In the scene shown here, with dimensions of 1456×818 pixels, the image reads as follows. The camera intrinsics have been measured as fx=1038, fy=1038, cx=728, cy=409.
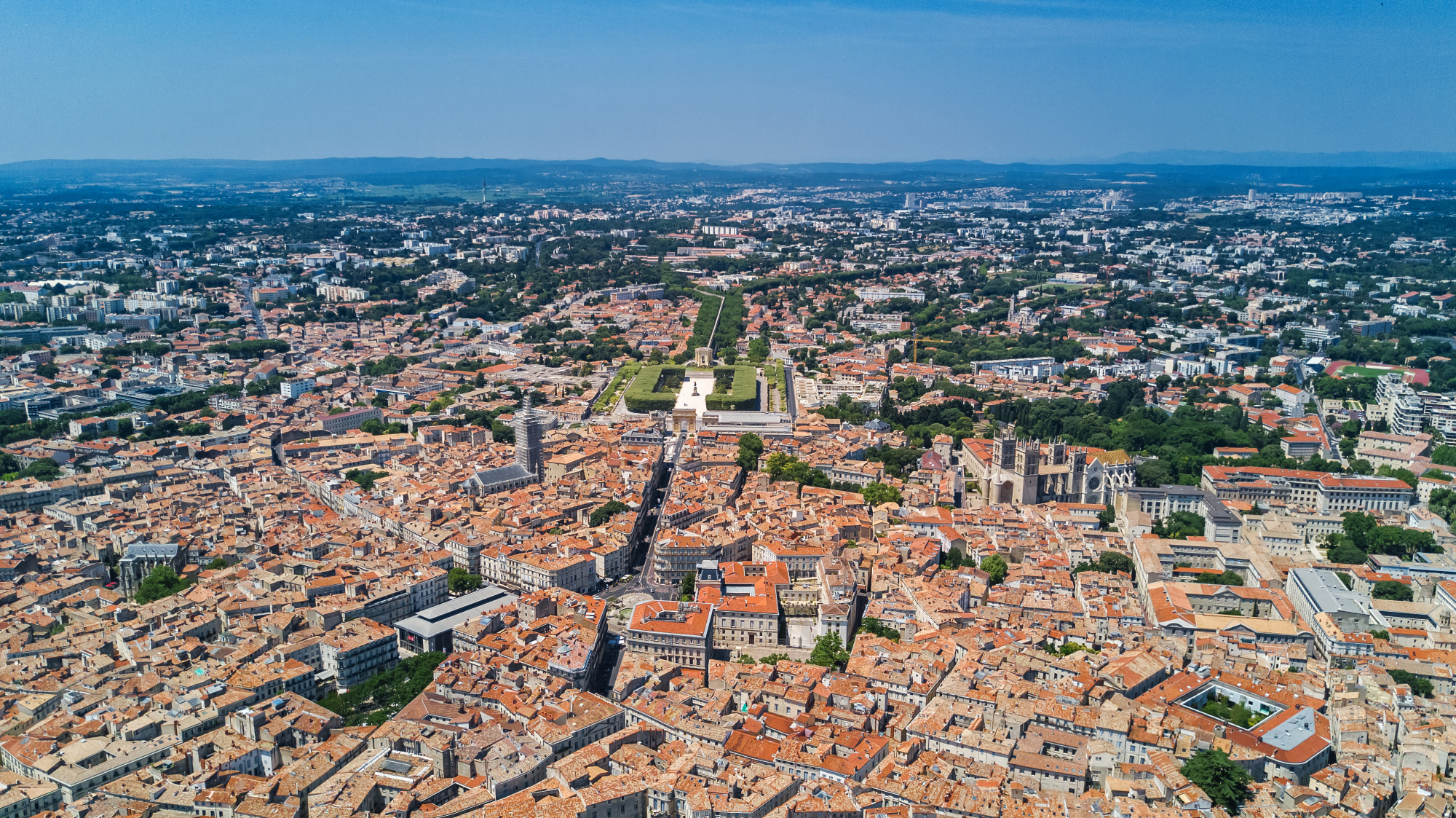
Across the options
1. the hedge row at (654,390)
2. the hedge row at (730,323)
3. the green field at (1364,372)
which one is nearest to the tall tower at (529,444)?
the hedge row at (654,390)

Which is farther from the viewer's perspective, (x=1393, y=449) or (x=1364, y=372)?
(x=1364, y=372)

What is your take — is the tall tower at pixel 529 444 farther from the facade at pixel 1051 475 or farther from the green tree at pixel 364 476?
the facade at pixel 1051 475

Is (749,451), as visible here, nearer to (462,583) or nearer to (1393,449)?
(462,583)

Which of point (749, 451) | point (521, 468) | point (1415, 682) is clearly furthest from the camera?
point (749, 451)

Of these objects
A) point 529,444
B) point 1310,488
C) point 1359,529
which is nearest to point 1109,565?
point 1359,529

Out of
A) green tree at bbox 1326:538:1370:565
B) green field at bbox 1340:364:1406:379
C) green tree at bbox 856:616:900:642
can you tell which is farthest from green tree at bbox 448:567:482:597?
green field at bbox 1340:364:1406:379

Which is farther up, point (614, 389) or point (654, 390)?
point (654, 390)

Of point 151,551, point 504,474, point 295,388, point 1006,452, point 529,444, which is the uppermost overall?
point 1006,452
